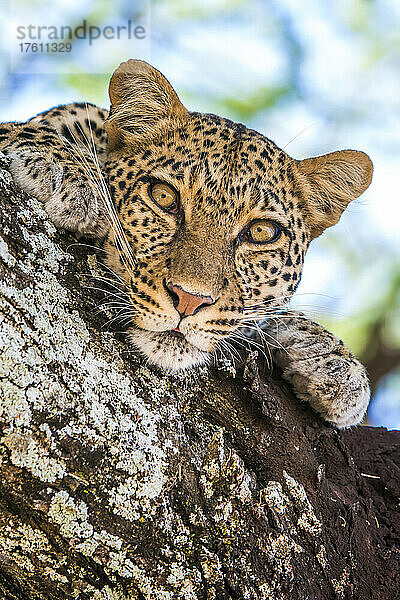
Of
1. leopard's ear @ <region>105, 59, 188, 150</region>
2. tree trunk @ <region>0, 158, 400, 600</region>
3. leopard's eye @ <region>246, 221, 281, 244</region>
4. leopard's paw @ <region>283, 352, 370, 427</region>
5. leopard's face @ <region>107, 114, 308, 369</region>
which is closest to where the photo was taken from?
tree trunk @ <region>0, 158, 400, 600</region>

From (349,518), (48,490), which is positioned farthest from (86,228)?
(349,518)

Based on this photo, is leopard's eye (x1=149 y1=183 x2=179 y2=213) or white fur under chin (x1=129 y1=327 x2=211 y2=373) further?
leopard's eye (x1=149 y1=183 x2=179 y2=213)

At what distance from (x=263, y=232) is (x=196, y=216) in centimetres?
56

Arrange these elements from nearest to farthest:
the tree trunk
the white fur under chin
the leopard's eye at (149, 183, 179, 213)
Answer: the tree trunk < the white fur under chin < the leopard's eye at (149, 183, 179, 213)

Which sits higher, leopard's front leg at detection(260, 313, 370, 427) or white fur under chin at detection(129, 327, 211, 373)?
white fur under chin at detection(129, 327, 211, 373)

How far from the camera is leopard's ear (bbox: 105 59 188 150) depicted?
459cm

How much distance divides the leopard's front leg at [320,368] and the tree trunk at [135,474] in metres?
0.41

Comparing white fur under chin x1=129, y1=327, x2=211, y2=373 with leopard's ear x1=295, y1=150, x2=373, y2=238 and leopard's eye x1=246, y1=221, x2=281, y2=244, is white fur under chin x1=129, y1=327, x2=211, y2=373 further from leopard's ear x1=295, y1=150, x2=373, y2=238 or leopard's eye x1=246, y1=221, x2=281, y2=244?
leopard's ear x1=295, y1=150, x2=373, y2=238

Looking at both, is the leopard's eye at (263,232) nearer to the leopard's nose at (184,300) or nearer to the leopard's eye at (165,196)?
the leopard's eye at (165,196)

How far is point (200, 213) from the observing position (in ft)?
13.8

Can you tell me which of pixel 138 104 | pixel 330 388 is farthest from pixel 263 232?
pixel 138 104

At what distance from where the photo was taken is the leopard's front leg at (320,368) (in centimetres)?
418

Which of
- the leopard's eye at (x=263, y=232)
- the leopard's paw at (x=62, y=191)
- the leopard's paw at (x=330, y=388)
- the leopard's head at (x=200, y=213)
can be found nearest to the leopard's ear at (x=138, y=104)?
the leopard's head at (x=200, y=213)

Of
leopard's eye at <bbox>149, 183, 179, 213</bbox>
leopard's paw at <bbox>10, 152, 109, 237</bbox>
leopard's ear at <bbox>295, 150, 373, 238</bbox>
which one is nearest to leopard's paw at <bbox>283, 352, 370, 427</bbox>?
leopard's ear at <bbox>295, 150, 373, 238</bbox>
